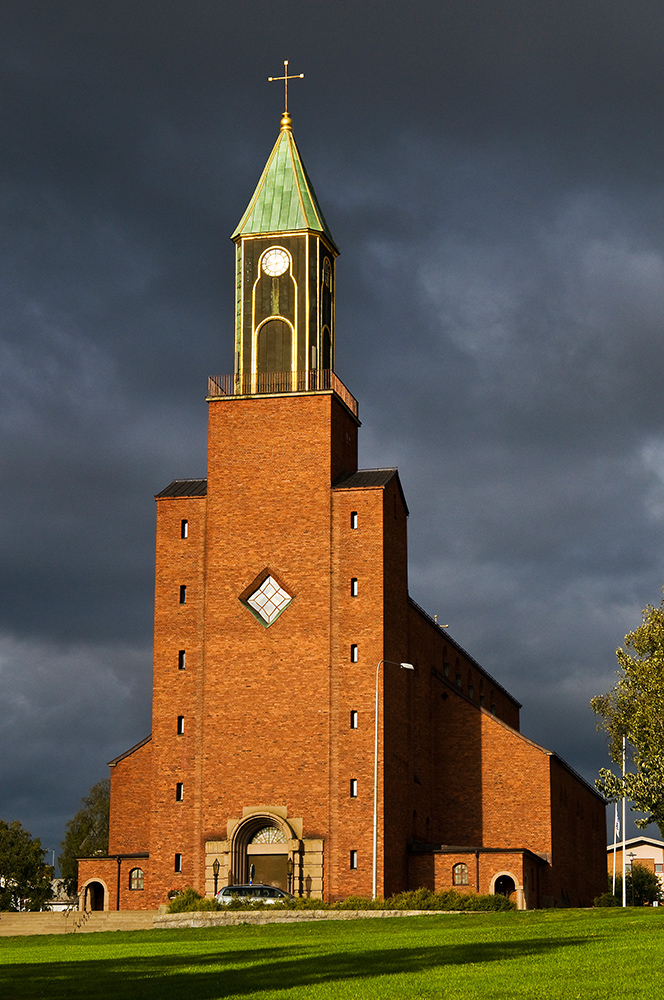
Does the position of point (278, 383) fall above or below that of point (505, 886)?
above

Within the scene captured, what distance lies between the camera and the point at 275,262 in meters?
61.2

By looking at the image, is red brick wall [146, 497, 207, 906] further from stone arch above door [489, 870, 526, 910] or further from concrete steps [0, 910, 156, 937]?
stone arch above door [489, 870, 526, 910]

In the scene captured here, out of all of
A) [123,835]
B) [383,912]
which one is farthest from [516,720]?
[383,912]

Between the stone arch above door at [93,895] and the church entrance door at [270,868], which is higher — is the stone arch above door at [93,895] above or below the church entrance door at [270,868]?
below

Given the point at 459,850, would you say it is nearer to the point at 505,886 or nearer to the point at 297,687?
the point at 505,886

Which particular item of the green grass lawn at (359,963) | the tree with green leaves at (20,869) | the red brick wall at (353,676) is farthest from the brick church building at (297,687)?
the tree with green leaves at (20,869)

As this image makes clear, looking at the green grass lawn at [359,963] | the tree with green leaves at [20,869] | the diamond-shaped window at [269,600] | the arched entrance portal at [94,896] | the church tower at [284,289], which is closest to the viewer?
the green grass lawn at [359,963]

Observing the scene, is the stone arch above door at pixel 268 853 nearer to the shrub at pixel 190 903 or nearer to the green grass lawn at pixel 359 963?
the shrub at pixel 190 903

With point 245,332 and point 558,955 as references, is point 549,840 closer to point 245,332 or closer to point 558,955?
point 245,332

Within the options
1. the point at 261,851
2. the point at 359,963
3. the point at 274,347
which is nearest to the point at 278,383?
the point at 274,347

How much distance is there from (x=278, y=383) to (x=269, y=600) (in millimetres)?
9695

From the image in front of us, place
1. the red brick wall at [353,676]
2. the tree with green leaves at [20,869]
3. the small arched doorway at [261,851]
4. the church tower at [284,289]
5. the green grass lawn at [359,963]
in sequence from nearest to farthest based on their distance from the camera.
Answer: the green grass lawn at [359,963] < the red brick wall at [353,676] < the small arched doorway at [261,851] < the church tower at [284,289] < the tree with green leaves at [20,869]

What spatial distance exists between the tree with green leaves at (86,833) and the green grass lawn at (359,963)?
6024 cm

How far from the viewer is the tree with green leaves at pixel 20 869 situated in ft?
278
